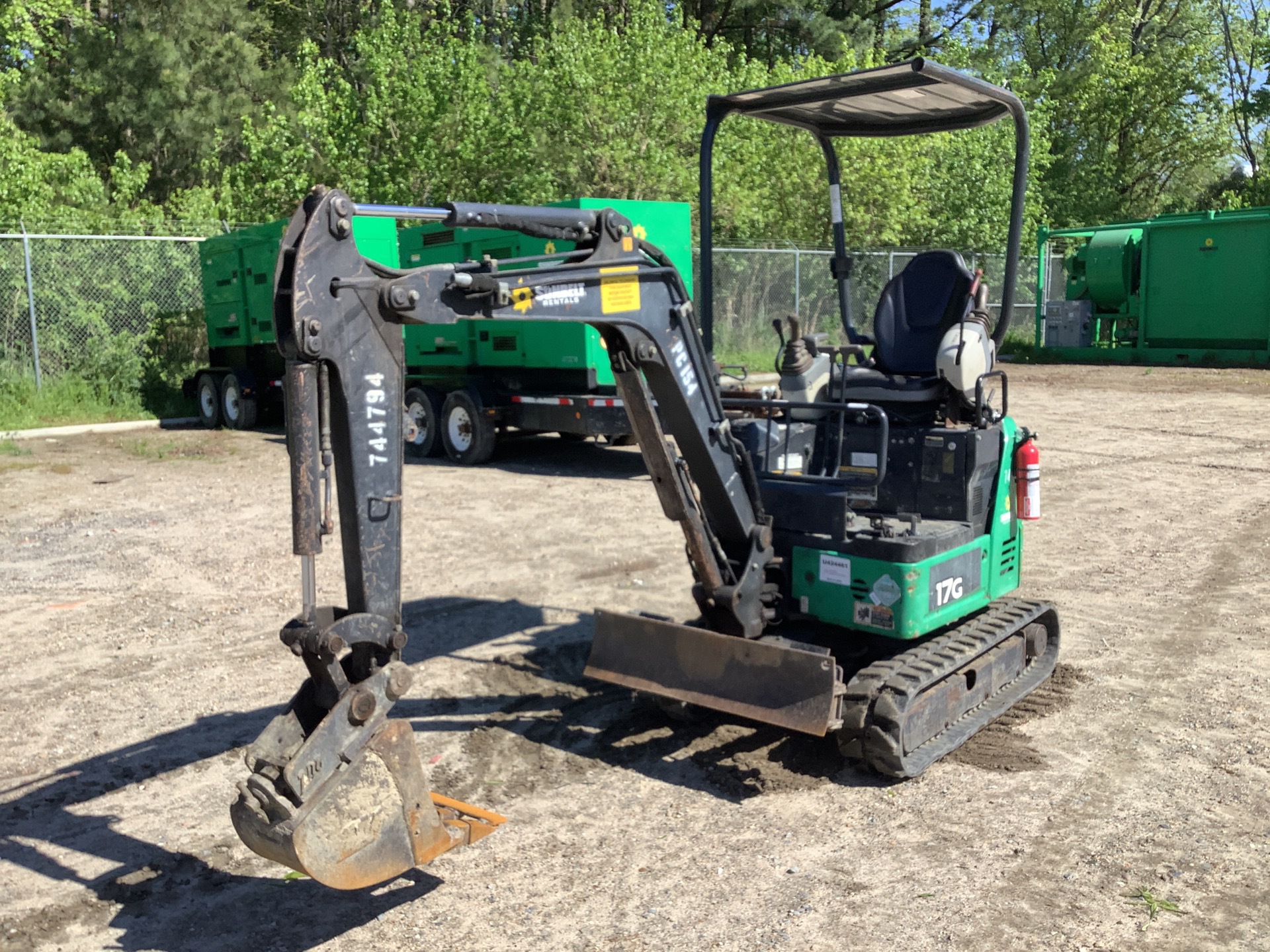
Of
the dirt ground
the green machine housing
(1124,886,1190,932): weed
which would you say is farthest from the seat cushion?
the green machine housing

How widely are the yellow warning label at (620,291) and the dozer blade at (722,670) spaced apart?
1.57 m

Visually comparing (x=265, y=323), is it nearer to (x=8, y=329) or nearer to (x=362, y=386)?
(x=8, y=329)

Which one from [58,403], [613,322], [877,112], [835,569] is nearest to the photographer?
[613,322]

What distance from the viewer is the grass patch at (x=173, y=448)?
15375 mm

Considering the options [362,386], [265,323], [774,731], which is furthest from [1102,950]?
[265,323]

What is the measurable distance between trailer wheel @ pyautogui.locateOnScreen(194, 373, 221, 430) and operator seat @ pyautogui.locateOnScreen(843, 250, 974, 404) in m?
14.4

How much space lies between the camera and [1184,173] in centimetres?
4234

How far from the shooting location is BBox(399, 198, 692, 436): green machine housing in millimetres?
13062

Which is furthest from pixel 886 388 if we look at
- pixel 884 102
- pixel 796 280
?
pixel 796 280

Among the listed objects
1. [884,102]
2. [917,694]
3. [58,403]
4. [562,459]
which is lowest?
[917,694]

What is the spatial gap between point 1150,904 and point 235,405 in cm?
1632

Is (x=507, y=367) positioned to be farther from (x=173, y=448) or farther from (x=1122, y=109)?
(x=1122, y=109)

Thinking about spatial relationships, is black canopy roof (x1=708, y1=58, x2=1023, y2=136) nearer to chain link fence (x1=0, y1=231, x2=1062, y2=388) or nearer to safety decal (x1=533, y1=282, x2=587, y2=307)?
safety decal (x1=533, y1=282, x2=587, y2=307)

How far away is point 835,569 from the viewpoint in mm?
5645
